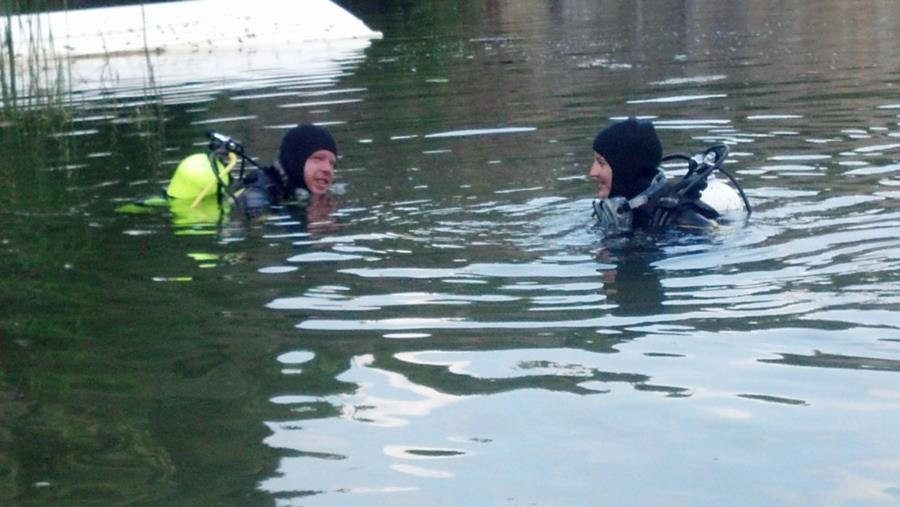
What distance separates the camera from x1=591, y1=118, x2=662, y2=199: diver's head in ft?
25.5

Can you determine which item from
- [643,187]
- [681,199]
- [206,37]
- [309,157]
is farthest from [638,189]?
[206,37]

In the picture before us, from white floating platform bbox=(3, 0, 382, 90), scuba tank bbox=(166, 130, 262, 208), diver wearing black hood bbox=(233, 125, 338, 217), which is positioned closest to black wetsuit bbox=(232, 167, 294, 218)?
diver wearing black hood bbox=(233, 125, 338, 217)

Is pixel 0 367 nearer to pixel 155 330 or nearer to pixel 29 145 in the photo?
pixel 155 330

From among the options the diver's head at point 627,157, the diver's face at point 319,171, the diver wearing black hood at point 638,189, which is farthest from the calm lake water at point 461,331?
the diver's head at point 627,157

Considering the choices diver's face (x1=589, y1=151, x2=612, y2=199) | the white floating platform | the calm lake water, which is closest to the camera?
the calm lake water

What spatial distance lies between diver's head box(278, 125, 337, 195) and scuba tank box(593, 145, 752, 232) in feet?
7.19

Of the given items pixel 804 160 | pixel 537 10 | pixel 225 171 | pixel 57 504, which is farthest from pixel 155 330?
pixel 537 10

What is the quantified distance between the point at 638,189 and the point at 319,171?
237 cm

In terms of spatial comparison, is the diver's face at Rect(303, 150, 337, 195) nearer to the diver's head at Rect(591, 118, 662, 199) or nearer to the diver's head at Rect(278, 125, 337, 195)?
the diver's head at Rect(278, 125, 337, 195)

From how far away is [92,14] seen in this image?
22594 millimetres

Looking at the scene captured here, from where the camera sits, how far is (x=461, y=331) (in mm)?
5906

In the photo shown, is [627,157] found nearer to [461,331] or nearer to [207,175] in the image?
[461,331]

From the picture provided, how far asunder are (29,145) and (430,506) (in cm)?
892

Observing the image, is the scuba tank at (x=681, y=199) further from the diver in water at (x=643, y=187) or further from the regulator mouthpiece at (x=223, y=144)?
the regulator mouthpiece at (x=223, y=144)
